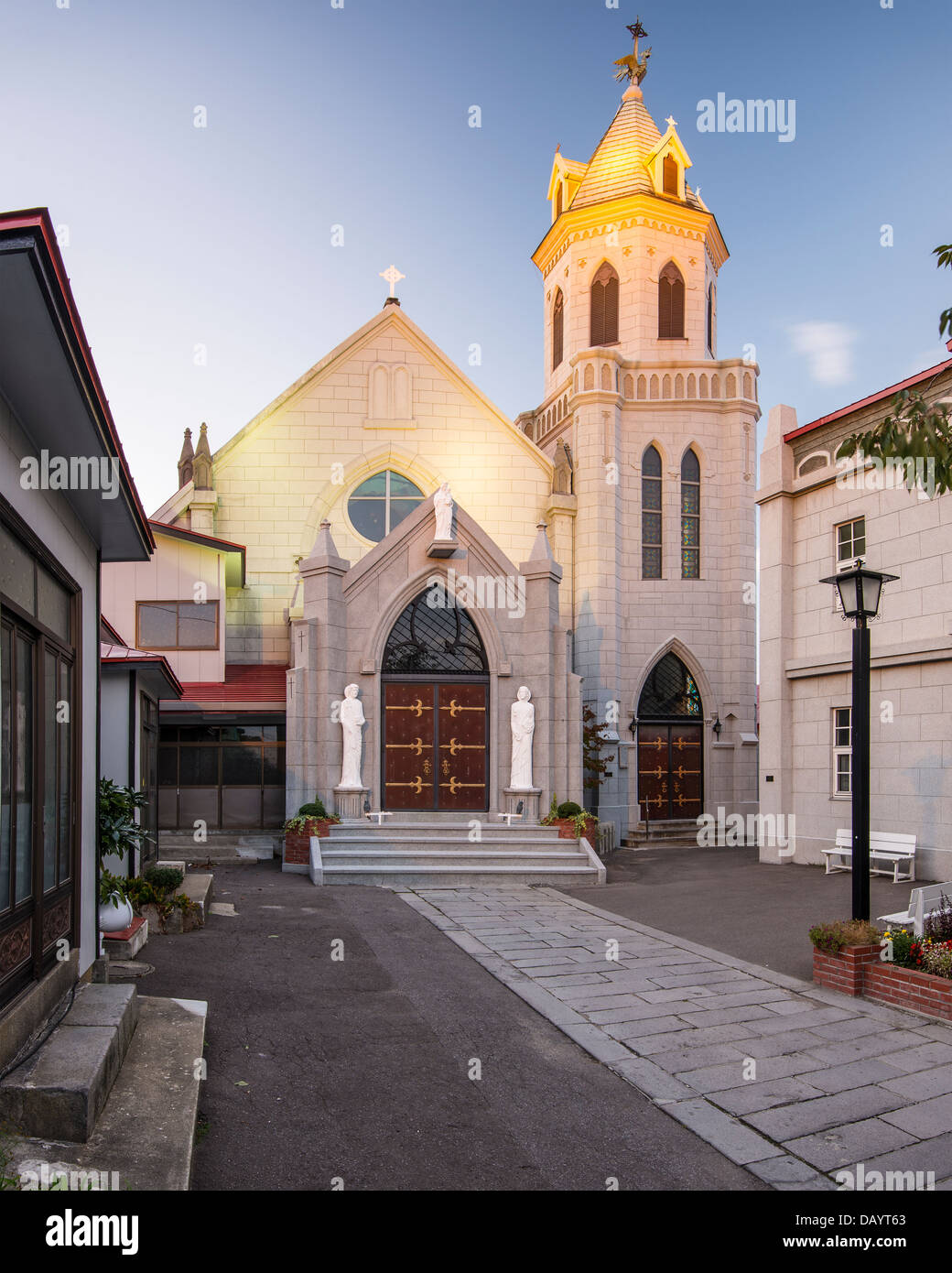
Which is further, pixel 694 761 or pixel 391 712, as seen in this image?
pixel 694 761

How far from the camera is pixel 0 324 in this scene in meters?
4.86

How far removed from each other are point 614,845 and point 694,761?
3.97m

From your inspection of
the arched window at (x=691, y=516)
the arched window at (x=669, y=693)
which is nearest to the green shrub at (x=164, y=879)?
the arched window at (x=669, y=693)

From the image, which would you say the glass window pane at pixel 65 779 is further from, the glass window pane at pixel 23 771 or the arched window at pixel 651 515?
the arched window at pixel 651 515

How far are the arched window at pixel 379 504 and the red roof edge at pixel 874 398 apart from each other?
395 inches

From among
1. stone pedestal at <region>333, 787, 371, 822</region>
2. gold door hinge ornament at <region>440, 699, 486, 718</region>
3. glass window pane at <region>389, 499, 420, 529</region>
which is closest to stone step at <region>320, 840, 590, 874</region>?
stone pedestal at <region>333, 787, 371, 822</region>

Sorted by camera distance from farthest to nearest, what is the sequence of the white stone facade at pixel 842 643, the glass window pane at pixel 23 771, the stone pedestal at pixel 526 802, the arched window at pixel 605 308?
the arched window at pixel 605 308
the stone pedestal at pixel 526 802
the white stone facade at pixel 842 643
the glass window pane at pixel 23 771

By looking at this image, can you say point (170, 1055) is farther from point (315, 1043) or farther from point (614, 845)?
point (614, 845)

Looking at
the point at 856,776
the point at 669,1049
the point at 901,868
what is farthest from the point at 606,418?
the point at 669,1049

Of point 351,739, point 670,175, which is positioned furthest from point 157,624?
point 670,175

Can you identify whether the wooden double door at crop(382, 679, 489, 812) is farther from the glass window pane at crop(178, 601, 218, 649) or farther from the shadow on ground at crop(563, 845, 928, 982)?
the glass window pane at crop(178, 601, 218, 649)

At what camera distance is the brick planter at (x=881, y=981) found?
27.3ft

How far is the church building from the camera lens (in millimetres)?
20281

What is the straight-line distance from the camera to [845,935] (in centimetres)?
927
